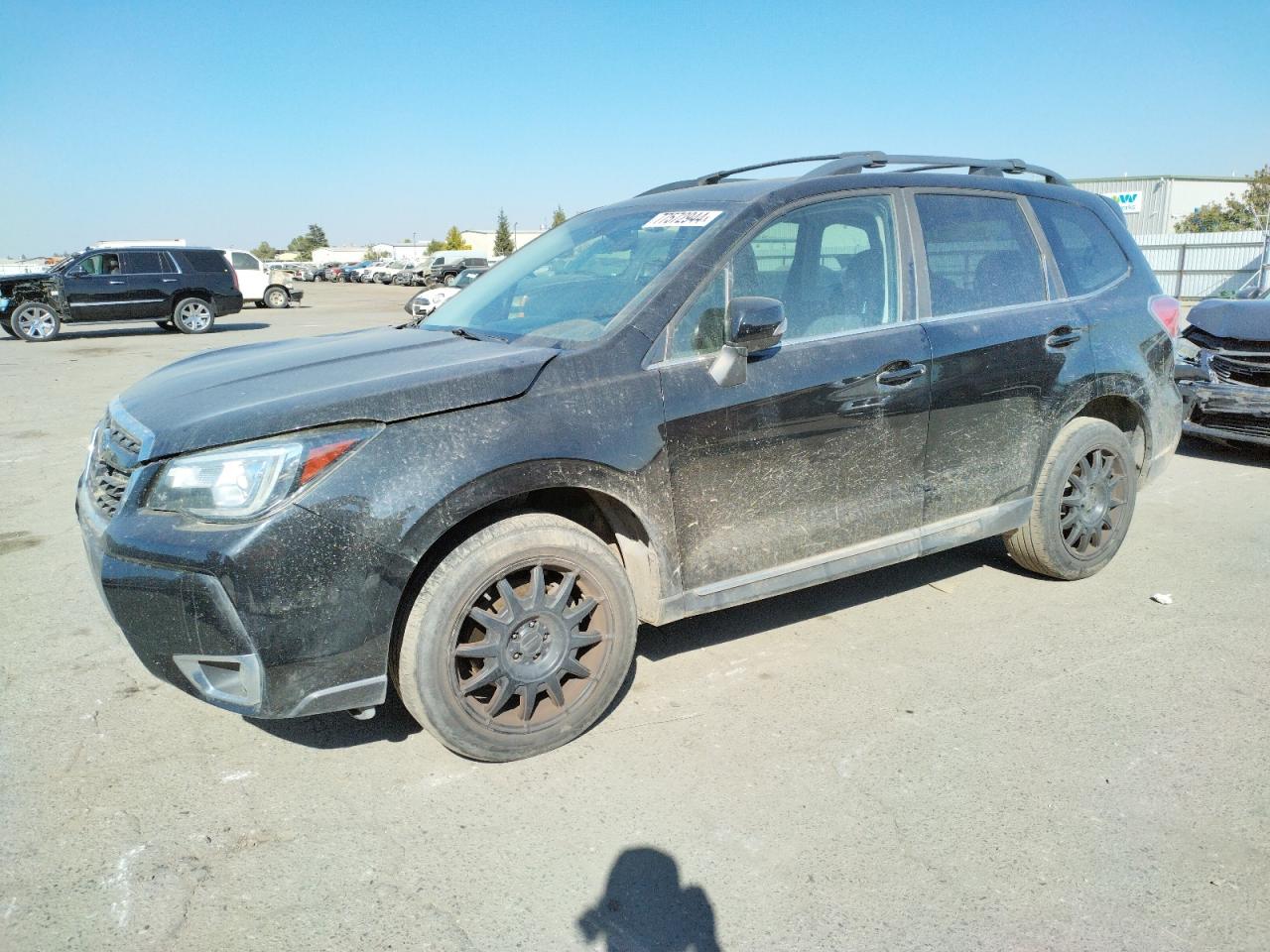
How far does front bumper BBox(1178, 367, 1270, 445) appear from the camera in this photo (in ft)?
22.5

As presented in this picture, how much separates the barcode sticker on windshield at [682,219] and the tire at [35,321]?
20449 millimetres

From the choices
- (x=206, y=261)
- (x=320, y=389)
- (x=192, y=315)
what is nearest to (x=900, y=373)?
(x=320, y=389)

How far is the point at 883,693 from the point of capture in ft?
11.5

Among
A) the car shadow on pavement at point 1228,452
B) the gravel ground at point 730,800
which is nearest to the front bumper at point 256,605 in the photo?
the gravel ground at point 730,800

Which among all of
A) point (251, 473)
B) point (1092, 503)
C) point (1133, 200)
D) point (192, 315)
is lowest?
point (1092, 503)

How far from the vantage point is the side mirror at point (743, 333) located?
3.11 m

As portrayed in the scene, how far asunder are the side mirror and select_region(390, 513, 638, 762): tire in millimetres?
735

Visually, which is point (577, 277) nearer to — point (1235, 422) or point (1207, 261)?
point (1235, 422)

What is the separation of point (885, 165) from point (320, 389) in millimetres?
2562

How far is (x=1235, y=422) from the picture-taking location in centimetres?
705

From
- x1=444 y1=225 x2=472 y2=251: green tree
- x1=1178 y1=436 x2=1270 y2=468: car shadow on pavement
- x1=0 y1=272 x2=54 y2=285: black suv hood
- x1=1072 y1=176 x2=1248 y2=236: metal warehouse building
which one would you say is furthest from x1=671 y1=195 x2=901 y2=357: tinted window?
x1=444 y1=225 x2=472 y2=251: green tree

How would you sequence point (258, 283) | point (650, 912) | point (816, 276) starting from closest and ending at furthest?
point (650, 912), point (816, 276), point (258, 283)

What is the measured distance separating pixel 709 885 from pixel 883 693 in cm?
130

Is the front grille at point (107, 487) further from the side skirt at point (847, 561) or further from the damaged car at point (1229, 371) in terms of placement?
the damaged car at point (1229, 371)
